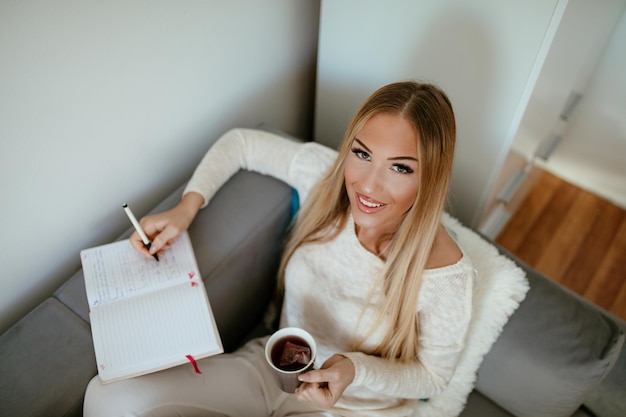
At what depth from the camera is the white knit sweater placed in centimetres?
87

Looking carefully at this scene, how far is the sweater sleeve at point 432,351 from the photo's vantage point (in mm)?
861

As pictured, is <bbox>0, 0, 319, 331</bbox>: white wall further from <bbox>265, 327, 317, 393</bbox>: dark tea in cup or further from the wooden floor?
the wooden floor

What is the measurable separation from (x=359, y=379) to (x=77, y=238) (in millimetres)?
706

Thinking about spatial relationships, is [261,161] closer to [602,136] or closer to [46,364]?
[46,364]

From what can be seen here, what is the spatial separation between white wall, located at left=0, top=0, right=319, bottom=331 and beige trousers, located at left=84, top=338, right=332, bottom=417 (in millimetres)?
328

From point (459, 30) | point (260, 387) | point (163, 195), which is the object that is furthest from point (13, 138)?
point (459, 30)

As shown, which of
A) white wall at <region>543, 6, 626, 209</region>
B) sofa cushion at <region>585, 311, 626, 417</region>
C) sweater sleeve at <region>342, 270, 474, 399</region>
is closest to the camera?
sweater sleeve at <region>342, 270, 474, 399</region>

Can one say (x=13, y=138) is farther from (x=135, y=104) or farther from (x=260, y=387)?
(x=260, y=387)

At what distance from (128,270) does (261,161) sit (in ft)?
1.34

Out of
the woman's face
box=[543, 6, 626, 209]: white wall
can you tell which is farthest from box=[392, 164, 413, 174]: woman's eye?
box=[543, 6, 626, 209]: white wall

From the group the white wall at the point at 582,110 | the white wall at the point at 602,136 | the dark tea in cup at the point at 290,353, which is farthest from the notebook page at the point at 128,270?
the white wall at the point at 602,136

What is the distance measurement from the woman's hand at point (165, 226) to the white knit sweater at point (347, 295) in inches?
2.3

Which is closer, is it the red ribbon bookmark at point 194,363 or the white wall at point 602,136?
the red ribbon bookmark at point 194,363

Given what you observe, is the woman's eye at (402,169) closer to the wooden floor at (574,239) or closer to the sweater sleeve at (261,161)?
the sweater sleeve at (261,161)
